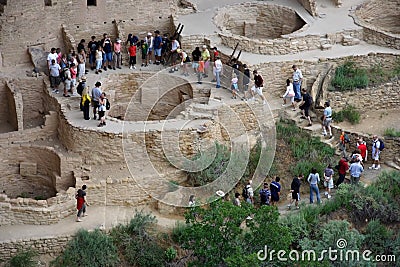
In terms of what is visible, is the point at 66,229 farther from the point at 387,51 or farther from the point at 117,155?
the point at 387,51

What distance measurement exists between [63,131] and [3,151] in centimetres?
161

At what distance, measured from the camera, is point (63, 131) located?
34.5 m

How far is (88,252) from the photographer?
31500 millimetres

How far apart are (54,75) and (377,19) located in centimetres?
1053

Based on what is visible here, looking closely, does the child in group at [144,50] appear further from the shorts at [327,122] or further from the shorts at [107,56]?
the shorts at [327,122]

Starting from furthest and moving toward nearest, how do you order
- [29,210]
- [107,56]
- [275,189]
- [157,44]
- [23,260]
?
[157,44]
[107,56]
[275,189]
[29,210]
[23,260]

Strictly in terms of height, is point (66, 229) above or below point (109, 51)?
below

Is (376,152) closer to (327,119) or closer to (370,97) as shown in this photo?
(327,119)

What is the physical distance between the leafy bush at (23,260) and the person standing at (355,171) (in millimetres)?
8060

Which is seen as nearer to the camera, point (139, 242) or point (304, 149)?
point (139, 242)

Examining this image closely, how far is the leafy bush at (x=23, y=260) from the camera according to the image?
102 feet

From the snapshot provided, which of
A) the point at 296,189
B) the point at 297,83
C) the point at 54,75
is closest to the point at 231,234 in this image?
the point at 296,189

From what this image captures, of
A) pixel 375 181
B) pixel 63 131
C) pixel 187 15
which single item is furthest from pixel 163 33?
pixel 375 181

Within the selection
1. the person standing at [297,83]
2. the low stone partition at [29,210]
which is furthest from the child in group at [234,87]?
the low stone partition at [29,210]
